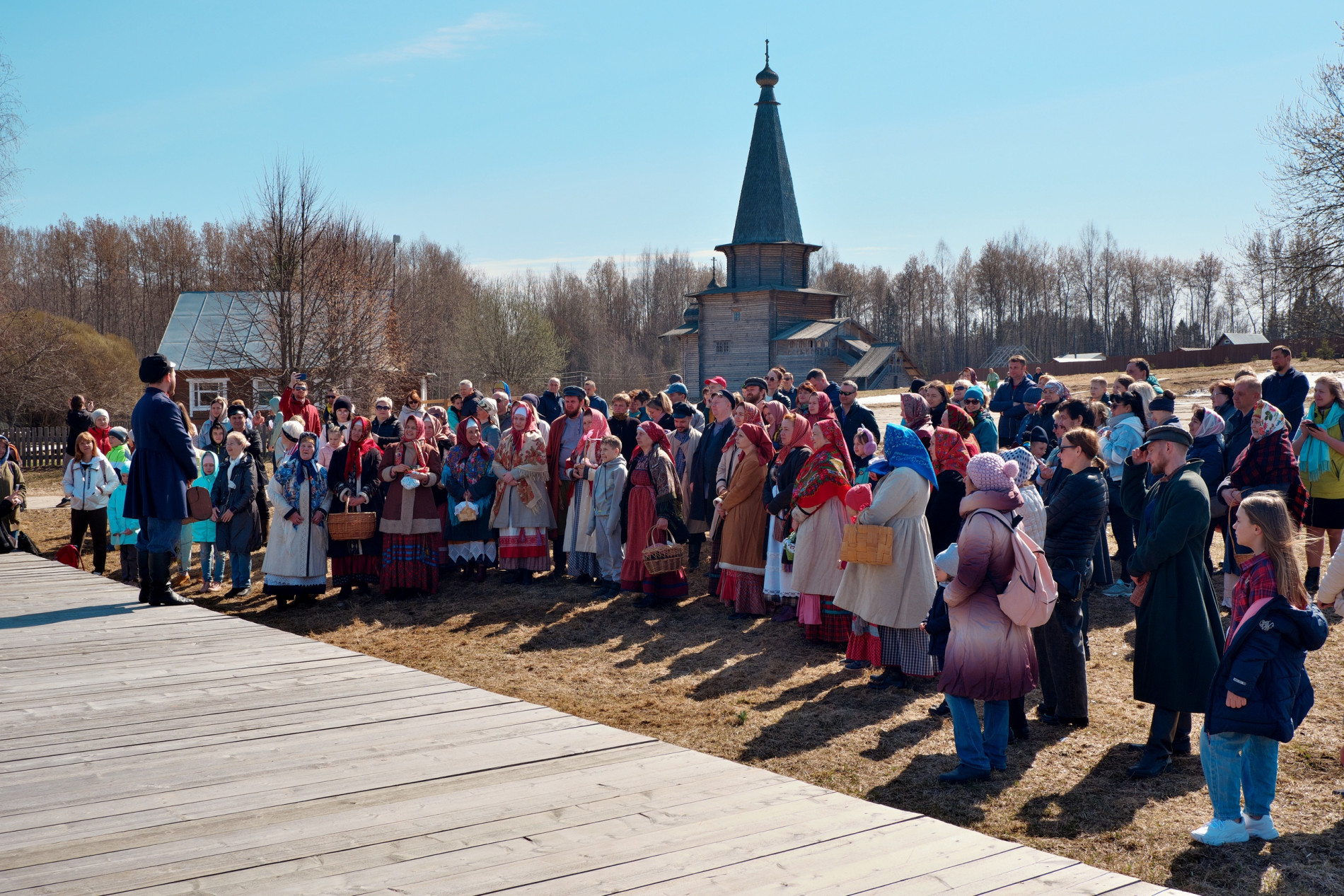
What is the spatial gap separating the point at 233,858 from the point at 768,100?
43.9 m

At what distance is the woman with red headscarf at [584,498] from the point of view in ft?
34.2

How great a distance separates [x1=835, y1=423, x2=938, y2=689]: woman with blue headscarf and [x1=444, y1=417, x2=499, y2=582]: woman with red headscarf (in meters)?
4.94

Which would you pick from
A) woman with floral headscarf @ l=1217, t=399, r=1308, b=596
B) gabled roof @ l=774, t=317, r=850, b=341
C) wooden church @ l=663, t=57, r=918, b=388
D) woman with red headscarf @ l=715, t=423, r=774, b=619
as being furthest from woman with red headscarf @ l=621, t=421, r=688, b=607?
gabled roof @ l=774, t=317, r=850, b=341

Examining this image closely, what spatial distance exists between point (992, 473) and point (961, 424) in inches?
108

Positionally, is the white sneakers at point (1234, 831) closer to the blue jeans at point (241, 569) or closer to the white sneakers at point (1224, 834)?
the white sneakers at point (1224, 834)

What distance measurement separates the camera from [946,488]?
24.6 feet

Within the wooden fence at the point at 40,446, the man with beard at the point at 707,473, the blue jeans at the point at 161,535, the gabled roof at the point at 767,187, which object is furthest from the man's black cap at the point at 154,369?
the gabled roof at the point at 767,187

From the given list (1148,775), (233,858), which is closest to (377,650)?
(233,858)

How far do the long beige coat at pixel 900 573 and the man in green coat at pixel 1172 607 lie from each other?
1.65 metres

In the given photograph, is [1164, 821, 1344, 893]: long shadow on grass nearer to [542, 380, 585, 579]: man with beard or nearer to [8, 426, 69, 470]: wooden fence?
[542, 380, 585, 579]: man with beard

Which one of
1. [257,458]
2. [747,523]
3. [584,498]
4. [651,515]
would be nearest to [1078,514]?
[747,523]

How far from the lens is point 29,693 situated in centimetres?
496

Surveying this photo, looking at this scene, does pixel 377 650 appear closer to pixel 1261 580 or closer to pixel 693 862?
pixel 693 862

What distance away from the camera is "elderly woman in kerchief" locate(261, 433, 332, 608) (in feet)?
31.8
